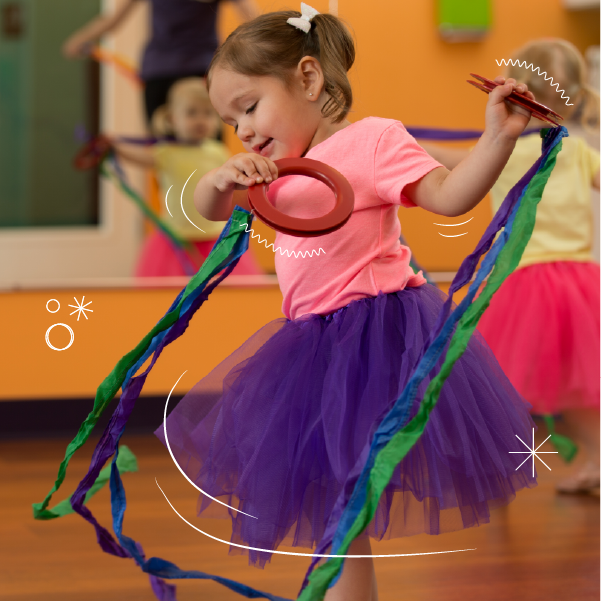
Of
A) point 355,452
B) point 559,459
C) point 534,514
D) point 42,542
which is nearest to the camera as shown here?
point 355,452

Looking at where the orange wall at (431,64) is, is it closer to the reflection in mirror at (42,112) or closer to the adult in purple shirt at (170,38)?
the adult in purple shirt at (170,38)

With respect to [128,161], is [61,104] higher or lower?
higher

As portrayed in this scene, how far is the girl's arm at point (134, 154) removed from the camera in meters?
1.71

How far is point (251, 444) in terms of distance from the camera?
2.34 ft

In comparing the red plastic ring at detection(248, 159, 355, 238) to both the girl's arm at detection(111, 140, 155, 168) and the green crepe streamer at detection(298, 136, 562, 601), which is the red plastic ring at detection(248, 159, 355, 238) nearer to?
the green crepe streamer at detection(298, 136, 562, 601)

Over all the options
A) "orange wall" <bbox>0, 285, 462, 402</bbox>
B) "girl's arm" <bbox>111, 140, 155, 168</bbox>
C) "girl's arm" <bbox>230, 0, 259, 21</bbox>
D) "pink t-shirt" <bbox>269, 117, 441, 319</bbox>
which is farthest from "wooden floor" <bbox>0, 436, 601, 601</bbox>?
"girl's arm" <bbox>230, 0, 259, 21</bbox>

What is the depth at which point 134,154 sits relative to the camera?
1711 millimetres

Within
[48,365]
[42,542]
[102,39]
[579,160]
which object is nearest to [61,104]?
[102,39]

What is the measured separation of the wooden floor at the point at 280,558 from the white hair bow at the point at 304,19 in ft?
2.13

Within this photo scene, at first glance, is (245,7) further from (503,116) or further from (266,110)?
(503,116)

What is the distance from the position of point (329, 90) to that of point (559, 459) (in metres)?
1.14

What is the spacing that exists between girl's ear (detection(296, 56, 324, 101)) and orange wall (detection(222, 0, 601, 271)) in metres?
0.98

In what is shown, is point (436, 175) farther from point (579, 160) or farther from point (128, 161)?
point (128, 161)

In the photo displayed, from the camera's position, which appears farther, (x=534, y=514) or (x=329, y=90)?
(x=534, y=514)
